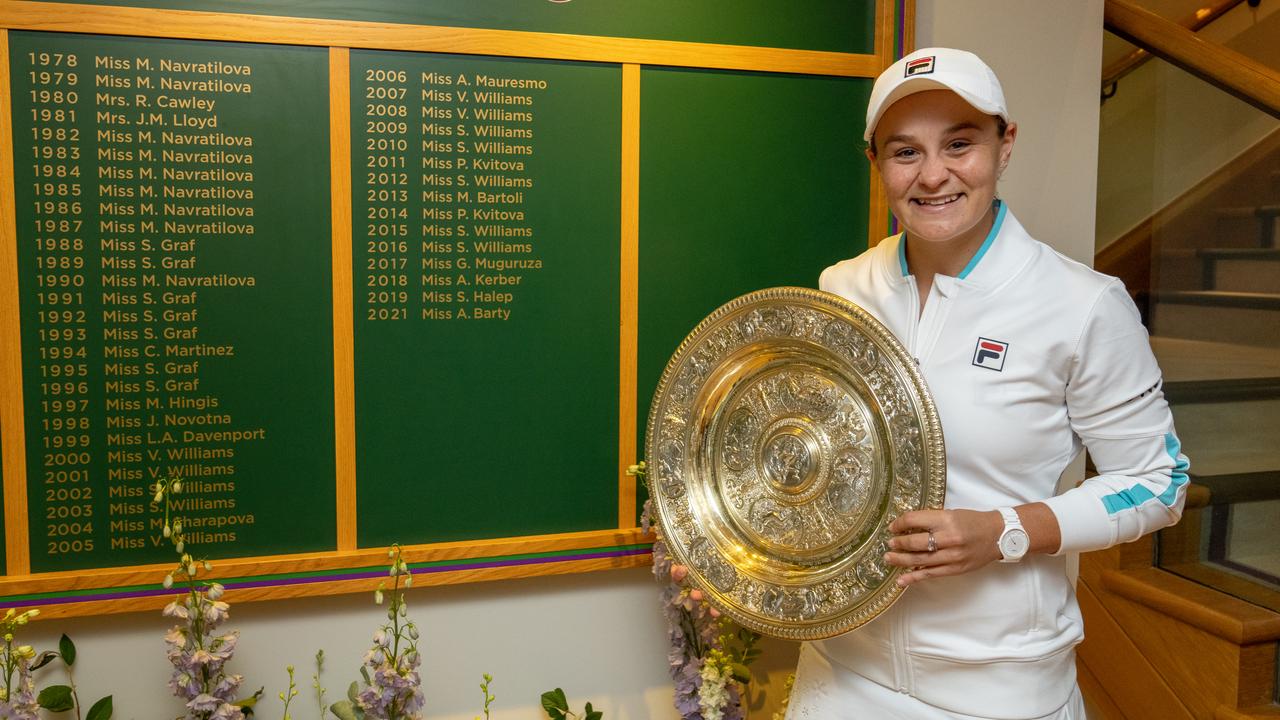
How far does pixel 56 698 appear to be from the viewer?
6.50ft

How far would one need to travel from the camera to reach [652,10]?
7.48 ft

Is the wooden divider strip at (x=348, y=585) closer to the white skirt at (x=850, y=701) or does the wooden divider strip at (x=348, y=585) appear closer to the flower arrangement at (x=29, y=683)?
the flower arrangement at (x=29, y=683)

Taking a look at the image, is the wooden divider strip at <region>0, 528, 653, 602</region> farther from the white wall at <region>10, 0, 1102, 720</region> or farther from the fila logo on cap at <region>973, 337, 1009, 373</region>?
the fila logo on cap at <region>973, 337, 1009, 373</region>

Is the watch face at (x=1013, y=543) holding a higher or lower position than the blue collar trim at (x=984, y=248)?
lower

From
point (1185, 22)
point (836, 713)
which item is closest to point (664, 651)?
point (836, 713)

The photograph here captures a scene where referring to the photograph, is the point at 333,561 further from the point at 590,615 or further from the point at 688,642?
the point at 688,642

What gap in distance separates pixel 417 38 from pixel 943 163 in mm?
1246

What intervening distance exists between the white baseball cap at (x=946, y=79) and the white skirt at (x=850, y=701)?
92 centimetres

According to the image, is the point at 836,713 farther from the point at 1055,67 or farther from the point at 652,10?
the point at 1055,67

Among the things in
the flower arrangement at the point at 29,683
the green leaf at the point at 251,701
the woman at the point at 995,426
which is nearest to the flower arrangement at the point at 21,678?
the flower arrangement at the point at 29,683

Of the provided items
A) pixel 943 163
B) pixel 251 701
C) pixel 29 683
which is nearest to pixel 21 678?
pixel 29 683

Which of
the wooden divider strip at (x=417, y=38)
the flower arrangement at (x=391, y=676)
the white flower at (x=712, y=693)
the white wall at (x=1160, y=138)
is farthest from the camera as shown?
the white wall at (x=1160, y=138)

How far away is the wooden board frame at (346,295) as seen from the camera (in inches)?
76.4

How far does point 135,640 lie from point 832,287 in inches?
66.7
